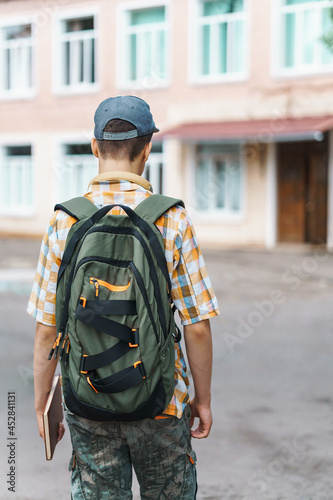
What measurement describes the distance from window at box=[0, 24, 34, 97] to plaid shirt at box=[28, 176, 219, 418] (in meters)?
20.4

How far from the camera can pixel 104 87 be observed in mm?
20219

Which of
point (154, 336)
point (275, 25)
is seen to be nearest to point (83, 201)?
point (154, 336)

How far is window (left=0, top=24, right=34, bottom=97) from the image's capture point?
21531 millimetres

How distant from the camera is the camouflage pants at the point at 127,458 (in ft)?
6.93

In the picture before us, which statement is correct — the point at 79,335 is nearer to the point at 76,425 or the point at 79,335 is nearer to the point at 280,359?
the point at 76,425

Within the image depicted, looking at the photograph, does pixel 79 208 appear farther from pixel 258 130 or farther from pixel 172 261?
pixel 258 130

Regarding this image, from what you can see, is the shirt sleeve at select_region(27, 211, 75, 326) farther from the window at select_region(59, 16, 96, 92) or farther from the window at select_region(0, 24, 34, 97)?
the window at select_region(0, 24, 34, 97)

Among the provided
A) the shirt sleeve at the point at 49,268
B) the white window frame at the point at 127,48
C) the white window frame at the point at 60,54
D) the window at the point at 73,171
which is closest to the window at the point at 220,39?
the white window frame at the point at 127,48

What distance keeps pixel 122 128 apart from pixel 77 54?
19.7m

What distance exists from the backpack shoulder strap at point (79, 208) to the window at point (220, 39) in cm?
1692

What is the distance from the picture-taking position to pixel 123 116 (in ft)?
6.95

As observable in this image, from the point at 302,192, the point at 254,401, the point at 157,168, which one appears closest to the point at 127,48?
the point at 157,168

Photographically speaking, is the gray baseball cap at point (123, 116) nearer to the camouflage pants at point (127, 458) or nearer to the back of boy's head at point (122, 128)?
the back of boy's head at point (122, 128)

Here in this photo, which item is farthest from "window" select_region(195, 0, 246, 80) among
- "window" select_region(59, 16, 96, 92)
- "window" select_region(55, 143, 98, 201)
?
"window" select_region(55, 143, 98, 201)
